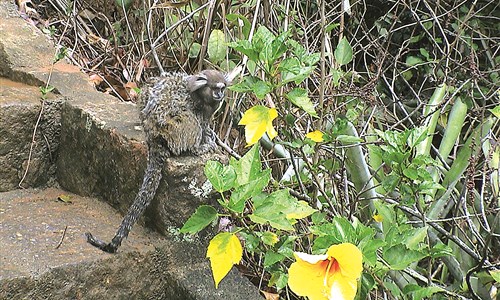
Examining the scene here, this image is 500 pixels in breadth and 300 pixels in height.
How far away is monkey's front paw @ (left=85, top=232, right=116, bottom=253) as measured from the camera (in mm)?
2432

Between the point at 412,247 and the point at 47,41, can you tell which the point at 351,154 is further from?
the point at 47,41

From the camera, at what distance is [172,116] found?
8.49 ft

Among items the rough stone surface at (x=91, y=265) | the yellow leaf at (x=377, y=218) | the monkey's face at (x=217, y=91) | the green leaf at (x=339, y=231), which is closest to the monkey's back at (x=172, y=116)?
the monkey's face at (x=217, y=91)

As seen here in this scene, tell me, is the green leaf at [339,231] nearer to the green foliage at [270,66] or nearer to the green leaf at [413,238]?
the green leaf at [413,238]

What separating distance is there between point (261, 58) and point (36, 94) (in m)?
1.77

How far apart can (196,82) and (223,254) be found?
1.20m

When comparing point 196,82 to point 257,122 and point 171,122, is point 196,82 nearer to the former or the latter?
point 171,122

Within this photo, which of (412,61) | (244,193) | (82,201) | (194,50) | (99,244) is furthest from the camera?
(412,61)

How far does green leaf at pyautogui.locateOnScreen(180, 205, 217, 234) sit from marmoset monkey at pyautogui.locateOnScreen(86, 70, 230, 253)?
710 mm

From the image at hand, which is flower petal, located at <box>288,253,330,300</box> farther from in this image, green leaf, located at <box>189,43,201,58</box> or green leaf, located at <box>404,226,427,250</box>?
green leaf, located at <box>189,43,201,58</box>

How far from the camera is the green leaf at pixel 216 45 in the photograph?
313cm

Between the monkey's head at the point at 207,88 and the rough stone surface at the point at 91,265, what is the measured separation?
638 mm

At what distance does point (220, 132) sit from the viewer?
11.1 ft

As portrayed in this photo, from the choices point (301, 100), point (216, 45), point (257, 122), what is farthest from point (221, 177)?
point (216, 45)
